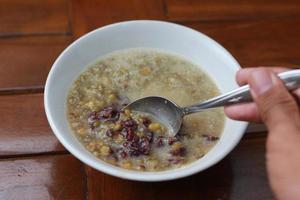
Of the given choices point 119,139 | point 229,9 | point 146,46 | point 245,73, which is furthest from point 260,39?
point 119,139

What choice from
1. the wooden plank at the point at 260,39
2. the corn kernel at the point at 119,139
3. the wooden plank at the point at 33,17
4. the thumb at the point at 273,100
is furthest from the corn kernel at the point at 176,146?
the wooden plank at the point at 33,17

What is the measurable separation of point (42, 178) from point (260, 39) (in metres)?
0.67

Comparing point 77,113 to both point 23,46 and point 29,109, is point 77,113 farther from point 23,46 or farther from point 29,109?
point 23,46

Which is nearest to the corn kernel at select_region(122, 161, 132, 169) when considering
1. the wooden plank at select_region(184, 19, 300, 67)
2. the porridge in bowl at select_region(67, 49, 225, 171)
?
the porridge in bowl at select_region(67, 49, 225, 171)

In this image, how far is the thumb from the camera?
70 cm

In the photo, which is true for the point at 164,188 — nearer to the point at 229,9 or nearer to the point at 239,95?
the point at 239,95

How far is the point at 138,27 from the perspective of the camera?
113cm

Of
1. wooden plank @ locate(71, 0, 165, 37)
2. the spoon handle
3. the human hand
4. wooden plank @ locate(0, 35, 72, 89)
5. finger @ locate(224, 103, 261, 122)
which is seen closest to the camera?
the human hand

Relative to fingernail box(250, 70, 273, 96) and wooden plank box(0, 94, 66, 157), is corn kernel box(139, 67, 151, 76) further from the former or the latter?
fingernail box(250, 70, 273, 96)

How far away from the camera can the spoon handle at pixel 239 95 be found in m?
0.77

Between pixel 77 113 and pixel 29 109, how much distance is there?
→ 0.12 meters

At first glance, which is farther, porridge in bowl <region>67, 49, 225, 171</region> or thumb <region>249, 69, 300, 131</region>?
porridge in bowl <region>67, 49, 225, 171</region>

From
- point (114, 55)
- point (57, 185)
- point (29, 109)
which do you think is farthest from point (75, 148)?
point (114, 55)

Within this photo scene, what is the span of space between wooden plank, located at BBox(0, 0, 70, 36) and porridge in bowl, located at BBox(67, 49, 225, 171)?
182mm
